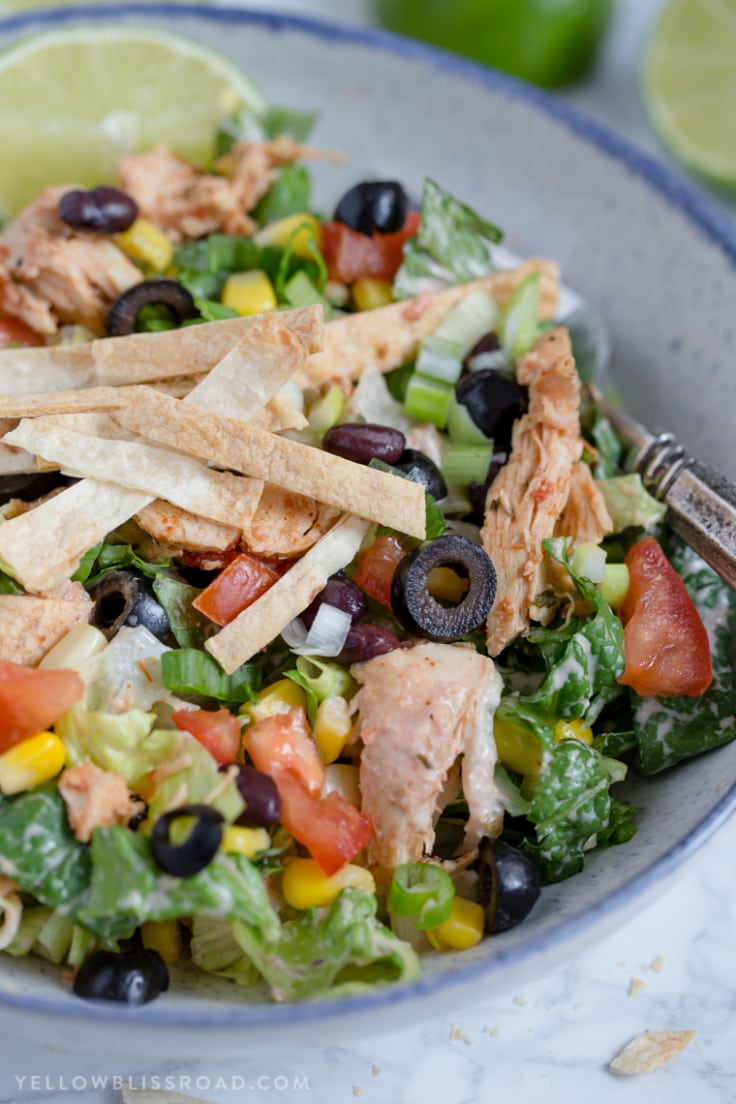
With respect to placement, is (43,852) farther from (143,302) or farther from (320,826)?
(143,302)

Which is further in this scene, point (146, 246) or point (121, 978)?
point (146, 246)

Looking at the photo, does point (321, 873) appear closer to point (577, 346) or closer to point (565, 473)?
point (565, 473)

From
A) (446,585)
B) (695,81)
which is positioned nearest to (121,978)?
(446,585)

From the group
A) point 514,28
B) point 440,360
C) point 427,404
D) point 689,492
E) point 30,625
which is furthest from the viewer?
point 514,28

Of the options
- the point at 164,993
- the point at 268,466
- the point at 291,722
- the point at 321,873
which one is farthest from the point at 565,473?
the point at 164,993

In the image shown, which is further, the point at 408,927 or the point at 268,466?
the point at 268,466

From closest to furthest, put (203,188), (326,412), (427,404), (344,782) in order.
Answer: (344,782), (326,412), (427,404), (203,188)
